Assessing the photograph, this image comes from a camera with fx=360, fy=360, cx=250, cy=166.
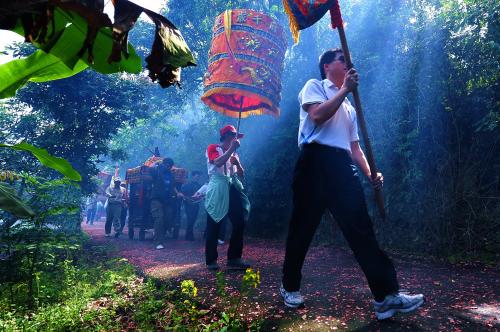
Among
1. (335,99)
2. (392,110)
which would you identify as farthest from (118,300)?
(392,110)

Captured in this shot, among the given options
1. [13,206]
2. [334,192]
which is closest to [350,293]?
[334,192]

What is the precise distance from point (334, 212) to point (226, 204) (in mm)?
2300

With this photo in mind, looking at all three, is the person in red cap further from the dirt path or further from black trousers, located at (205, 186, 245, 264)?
the dirt path

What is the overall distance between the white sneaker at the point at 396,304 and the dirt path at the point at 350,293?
77 mm

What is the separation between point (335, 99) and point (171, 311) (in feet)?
8.27

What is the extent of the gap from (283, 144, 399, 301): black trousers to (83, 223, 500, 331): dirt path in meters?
0.28

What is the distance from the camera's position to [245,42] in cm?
550

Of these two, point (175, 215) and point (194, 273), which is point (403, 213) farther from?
point (175, 215)

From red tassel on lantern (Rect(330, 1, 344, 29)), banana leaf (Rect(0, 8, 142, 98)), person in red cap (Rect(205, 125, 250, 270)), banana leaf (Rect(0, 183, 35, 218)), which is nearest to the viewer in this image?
banana leaf (Rect(0, 8, 142, 98))

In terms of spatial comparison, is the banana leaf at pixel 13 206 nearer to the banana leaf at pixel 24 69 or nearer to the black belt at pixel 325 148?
the banana leaf at pixel 24 69

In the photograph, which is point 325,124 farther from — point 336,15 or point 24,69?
point 24,69

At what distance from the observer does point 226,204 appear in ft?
16.5

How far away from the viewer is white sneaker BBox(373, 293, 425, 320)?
266cm

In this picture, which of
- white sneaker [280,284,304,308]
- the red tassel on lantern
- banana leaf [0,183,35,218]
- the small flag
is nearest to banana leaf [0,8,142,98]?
banana leaf [0,183,35,218]
